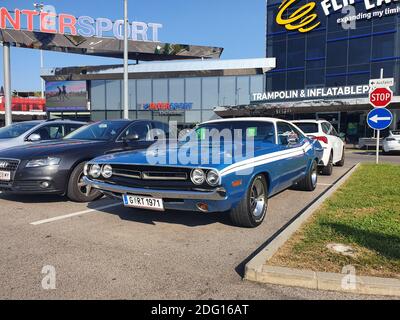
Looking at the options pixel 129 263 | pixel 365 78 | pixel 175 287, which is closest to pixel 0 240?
pixel 129 263

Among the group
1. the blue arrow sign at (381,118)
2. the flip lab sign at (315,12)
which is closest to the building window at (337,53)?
the flip lab sign at (315,12)

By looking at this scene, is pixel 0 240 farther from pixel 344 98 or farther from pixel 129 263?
pixel 344 98

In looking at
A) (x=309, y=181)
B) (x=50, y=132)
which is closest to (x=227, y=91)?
(x=50, y=132)

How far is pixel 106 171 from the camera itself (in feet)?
16.4

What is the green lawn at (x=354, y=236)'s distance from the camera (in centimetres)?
349

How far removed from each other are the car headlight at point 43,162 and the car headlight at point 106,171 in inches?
57.3

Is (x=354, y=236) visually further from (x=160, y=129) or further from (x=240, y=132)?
(x=160, y=129)

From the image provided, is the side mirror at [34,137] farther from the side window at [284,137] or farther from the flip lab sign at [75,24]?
the flip lab sign at [75,24]

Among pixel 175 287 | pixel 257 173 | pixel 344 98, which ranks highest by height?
pixel 344 98

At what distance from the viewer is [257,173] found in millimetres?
Answer: 4746

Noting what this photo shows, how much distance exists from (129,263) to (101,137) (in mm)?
3877

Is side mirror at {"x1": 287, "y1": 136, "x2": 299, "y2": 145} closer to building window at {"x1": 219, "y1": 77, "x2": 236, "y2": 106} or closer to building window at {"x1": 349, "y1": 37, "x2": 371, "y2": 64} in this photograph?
building window at {"x1": 349, "y1": 37, "x2": 371, "y2": 64}

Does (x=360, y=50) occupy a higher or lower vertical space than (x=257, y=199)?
higher

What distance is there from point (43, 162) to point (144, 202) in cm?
242
